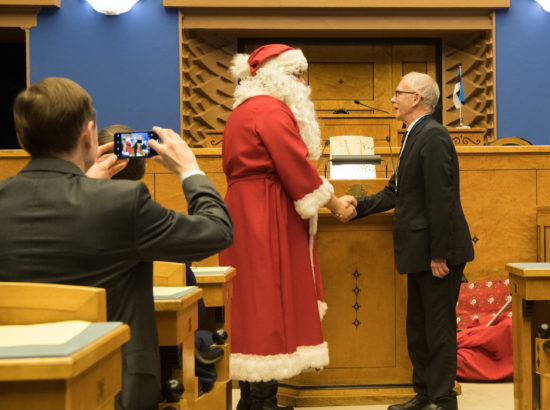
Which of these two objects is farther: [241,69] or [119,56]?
[119,56]

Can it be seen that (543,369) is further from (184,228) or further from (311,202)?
(184,228)

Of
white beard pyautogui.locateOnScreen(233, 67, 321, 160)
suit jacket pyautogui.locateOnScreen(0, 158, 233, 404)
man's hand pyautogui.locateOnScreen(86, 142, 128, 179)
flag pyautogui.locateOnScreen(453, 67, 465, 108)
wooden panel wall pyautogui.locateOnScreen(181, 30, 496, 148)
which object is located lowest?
suit jacket pyautogui.locateOnScreen(0, 158, 233, 404)

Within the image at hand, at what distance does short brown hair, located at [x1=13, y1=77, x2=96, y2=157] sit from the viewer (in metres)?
1.21

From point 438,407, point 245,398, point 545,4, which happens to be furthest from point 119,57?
point 438,407

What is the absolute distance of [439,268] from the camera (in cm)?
265

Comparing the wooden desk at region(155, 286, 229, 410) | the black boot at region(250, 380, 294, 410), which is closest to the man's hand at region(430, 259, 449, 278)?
the black boot at region(250, 380, 294, 410)

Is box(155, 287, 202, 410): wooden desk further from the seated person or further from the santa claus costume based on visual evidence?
the santa claus costume

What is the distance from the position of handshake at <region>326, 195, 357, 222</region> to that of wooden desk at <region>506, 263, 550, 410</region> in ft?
2.47

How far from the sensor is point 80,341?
0.90 m

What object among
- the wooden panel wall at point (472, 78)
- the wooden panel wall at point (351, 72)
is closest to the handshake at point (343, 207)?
the wooden panel wall at point (351, 72)

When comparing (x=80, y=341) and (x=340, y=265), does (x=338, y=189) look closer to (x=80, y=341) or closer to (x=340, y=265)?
(x=340, y=265)

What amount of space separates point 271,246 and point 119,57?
5.12 m

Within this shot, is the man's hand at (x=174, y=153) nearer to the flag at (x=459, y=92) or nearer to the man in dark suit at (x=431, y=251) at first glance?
the man in dark suit at (x=431, y=251)

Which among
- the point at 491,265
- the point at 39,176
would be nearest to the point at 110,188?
the point at 39,176
